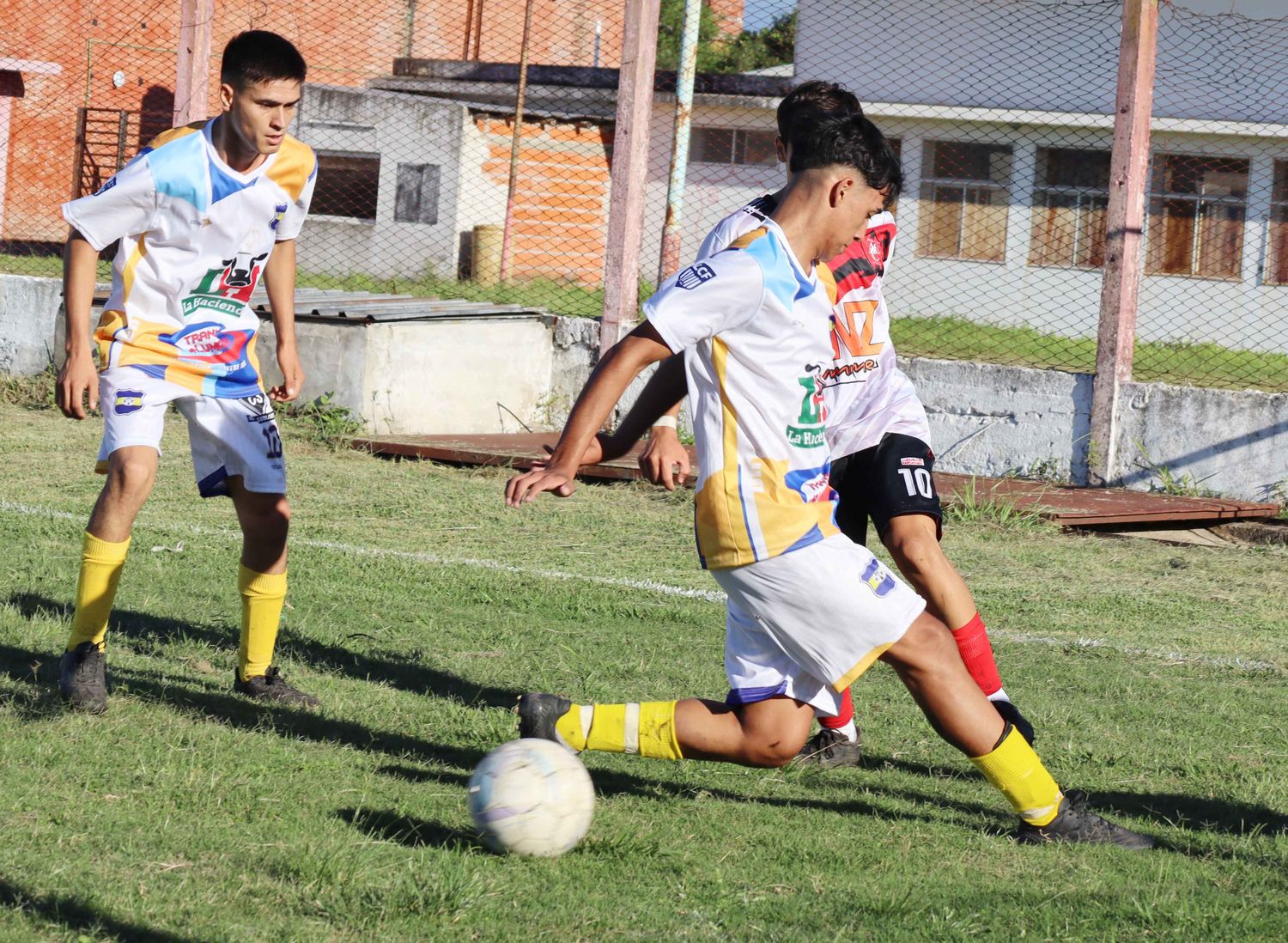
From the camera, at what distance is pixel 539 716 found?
12.6 ft

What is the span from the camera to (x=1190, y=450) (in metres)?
10.0

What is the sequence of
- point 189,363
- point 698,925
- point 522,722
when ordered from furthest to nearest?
1. point 189,363
2. point 522,722
3. point 698,925

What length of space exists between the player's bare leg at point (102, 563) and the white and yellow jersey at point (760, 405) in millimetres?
1937

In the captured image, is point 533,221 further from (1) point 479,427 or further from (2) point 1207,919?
(2) point 1207,919

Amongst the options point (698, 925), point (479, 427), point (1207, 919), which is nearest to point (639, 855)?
point (698, 925)

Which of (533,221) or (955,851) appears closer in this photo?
(955,851)

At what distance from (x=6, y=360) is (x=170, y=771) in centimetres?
956

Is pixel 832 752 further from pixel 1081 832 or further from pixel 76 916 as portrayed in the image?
pixel 76 916

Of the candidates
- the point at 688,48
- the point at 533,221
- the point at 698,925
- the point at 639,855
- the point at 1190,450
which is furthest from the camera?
the point at 533,221

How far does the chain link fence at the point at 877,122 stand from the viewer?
67.4 ft

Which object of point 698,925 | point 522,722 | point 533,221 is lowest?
point 698,925

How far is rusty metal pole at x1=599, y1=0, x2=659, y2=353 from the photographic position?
1088 centimetres

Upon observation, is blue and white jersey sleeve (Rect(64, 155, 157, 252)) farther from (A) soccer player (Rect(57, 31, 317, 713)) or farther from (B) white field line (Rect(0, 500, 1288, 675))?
(B) white field line (Rect(0, 500, 1288, 675))

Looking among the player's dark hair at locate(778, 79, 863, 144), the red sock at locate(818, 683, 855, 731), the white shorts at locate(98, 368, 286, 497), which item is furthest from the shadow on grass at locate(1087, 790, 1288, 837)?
the white shorts at locate(98, 368, 286, 497)
